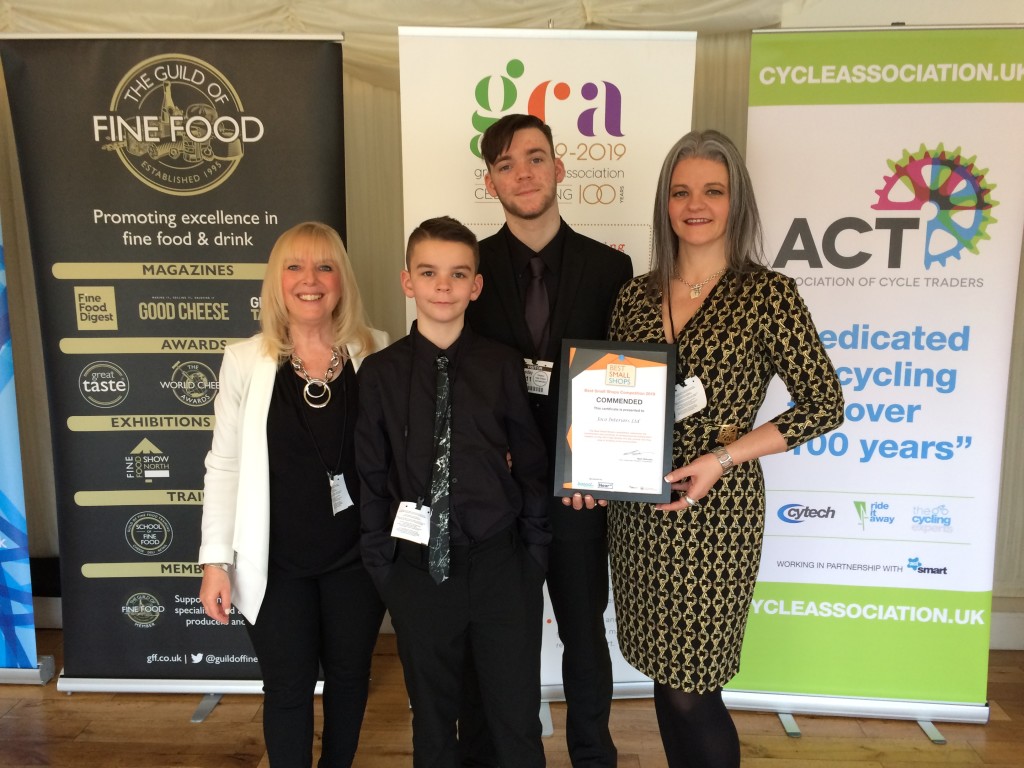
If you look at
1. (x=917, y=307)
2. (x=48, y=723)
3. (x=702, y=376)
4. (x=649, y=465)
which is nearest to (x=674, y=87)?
(x=917, y=307)

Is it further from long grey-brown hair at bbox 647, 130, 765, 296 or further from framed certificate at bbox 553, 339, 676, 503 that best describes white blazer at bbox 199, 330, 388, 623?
long grey-brown hair at bbox 647, 130, 765, 296

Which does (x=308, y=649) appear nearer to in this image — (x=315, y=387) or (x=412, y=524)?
(x=412, y=524)

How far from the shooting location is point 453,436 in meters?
1.73

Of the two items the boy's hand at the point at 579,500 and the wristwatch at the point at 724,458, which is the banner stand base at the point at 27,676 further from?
the wristwatch at the point at 724,458

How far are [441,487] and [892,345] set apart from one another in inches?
74.1

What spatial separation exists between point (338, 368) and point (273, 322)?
0.70 ft

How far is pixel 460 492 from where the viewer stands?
173 cm

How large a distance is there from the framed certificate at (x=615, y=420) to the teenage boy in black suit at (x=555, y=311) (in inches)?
9.0

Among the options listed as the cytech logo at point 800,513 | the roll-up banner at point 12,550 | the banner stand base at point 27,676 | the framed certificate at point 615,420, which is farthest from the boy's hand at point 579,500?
the banner stand base at point 27,676

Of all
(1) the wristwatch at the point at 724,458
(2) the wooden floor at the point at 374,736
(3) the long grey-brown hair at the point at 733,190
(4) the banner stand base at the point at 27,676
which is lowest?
(2) the wooden floor at the point at 374,736

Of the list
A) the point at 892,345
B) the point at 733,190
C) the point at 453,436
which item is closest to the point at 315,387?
the point at 453,436

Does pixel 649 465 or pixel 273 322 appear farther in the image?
pixel 273 322

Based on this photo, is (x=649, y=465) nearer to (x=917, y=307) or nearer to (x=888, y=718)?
(x=917, y=307)

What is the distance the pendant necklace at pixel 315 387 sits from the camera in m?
1.88
